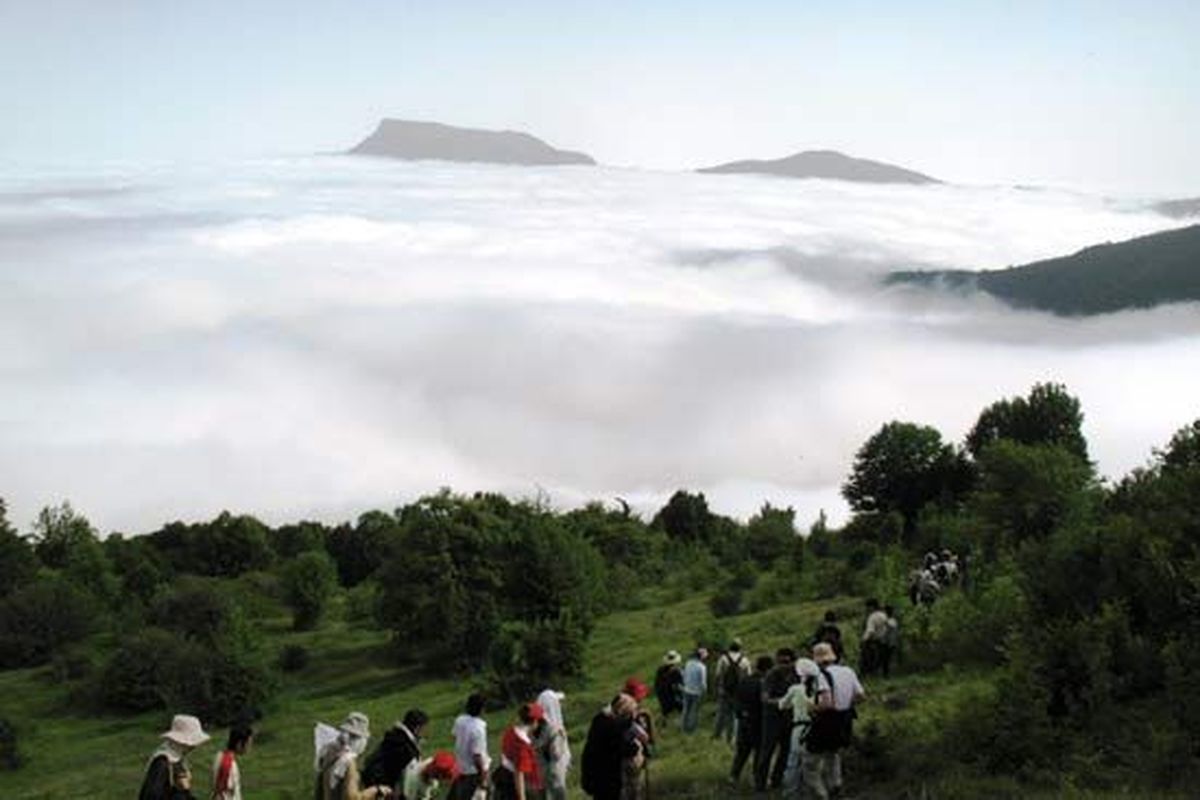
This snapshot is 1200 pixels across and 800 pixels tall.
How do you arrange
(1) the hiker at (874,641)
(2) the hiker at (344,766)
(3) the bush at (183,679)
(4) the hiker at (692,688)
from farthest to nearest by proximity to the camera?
(3) the bush at (183,679) < (1) the hiker at (874,641) < (4) the hiker at (692,688) < (2) the hiker at (344,766)

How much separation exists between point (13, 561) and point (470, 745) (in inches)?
2987

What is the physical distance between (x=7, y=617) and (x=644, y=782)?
187 ft

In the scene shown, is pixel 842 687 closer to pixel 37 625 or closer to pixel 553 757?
pixel 553 757

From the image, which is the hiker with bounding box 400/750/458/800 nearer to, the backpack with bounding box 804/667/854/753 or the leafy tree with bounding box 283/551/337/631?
the backpack with bounding box 804/667/854/753

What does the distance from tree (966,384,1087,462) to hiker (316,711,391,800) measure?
76.3 m

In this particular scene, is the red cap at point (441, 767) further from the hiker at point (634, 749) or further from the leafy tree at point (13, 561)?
the leafy tree at point (13, 561)

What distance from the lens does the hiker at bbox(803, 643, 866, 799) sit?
14.6 metres

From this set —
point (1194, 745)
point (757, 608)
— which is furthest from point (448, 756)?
point (757, 608)

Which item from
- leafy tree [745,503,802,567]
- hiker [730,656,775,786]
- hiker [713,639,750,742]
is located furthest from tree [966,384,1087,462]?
hiker [730,656,775,786]

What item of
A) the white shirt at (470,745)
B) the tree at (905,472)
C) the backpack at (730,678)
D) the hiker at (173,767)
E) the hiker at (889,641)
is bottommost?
the tree at (905,472)

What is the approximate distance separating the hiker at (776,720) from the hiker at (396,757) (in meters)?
5.12

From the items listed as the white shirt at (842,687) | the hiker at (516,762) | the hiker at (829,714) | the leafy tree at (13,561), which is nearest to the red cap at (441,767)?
the hiker at (516,762)

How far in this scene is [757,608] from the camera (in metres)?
52.4

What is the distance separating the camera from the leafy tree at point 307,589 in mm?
65812
